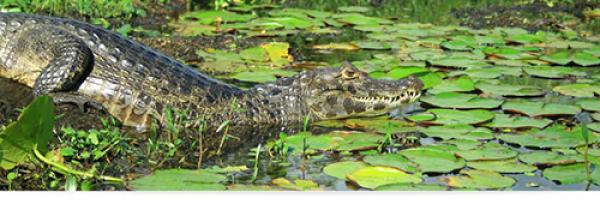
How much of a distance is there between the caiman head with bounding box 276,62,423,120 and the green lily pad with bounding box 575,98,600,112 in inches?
42.6

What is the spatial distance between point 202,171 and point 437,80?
2.89m

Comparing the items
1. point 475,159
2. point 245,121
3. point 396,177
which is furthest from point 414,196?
point 245,121

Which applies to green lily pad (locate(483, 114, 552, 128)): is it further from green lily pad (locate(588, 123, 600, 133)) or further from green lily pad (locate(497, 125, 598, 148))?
green lily pad (locate(588, 123, 600, 133))

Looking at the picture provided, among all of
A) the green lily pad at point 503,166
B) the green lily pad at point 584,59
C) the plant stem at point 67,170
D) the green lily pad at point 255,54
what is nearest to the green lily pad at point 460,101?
the green lily pad at point 503,166

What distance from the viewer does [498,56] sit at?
9781 mm

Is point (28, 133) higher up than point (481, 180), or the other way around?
point (28, 133)

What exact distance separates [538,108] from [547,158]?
3.99 feet

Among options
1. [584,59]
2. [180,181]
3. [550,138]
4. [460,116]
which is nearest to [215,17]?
[584,59]

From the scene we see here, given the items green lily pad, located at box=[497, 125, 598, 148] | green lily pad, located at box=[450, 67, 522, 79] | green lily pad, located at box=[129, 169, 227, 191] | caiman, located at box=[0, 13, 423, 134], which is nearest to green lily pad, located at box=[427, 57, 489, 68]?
green lily pad, located at box=[450, 67, 522, 79]

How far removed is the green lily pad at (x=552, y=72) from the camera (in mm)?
9039

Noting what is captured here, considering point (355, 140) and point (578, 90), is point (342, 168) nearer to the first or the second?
point (355, 140)

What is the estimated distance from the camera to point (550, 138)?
7.11 meters

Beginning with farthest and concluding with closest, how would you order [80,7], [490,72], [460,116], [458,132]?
1. [80,7]
2. [490,72]
3. [460,116]
4. [458,132]

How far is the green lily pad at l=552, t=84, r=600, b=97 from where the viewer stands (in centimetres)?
834
